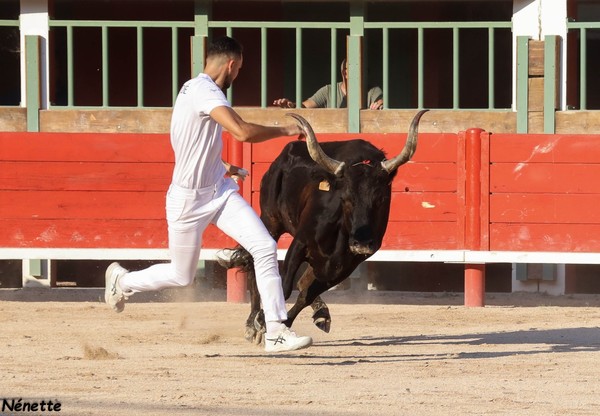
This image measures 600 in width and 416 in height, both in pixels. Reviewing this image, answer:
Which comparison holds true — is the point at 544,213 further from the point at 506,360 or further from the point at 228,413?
the point at 228,413

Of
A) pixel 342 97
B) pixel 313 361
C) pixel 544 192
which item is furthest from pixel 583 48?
pixel 313 361

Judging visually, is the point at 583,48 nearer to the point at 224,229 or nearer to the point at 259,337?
the point at 259,337

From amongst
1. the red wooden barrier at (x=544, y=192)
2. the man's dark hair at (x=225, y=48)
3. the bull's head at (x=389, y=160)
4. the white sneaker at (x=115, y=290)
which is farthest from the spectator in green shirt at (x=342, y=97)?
the man's dark hair at (x=225, y=48)

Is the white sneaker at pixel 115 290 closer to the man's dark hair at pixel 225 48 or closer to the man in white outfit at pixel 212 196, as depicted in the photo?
the man in white outfit at pixel 212 196

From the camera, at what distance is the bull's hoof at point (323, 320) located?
8023 mm

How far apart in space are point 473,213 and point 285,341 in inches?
178

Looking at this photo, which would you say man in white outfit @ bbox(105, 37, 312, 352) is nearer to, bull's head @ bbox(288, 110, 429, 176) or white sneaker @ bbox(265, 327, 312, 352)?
white sneaker @ bbox(265, 327, 312, 352)

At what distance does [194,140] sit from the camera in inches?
A: 265

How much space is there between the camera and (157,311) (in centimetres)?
1034

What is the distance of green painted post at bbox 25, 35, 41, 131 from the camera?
39.7 feet

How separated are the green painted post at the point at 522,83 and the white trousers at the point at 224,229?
554 cm

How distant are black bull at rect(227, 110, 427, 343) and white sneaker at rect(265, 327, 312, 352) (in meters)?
0.82

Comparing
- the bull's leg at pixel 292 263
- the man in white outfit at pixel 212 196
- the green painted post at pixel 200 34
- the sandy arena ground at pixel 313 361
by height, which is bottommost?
the sandy arena ground at pixel 313 361

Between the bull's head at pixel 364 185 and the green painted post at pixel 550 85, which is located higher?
the green painted post at pixel 550 85
